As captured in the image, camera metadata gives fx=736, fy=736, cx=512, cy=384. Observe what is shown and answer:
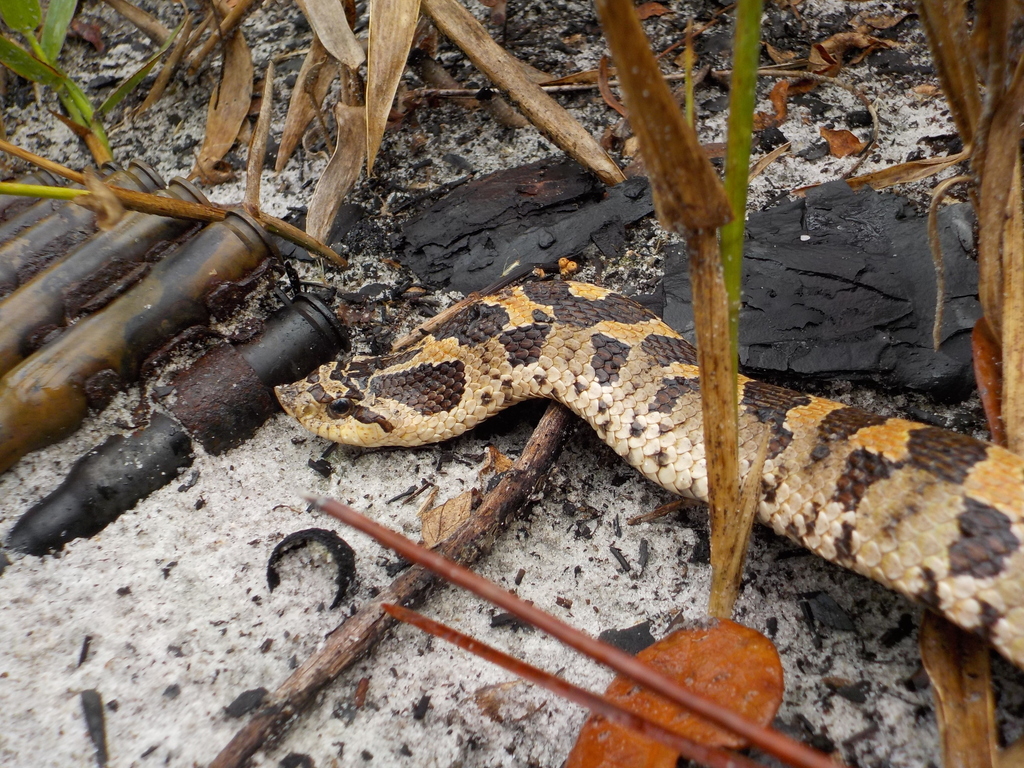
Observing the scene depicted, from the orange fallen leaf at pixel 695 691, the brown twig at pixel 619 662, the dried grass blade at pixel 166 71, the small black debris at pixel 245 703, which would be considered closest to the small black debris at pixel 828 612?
the orange fallen leaf at pixel 695 691

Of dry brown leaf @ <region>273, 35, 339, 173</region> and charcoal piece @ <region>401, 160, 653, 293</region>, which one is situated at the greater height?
dry brown leaf @ <region>273, 35, 339, 173</region>

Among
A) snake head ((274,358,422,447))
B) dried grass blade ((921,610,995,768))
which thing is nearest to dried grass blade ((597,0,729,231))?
dried grass blade ((921,610,995,768))

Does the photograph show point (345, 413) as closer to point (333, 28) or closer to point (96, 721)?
point (96, 721)

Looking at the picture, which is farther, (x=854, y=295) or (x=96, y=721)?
(x=854, y=295)

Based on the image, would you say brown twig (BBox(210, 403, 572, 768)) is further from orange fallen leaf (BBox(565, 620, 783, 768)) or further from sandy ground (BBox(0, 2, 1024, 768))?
orange fallen leaf (BBox(565, 620, 783, 768))

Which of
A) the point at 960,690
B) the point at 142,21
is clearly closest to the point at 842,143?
the point at 960,690
